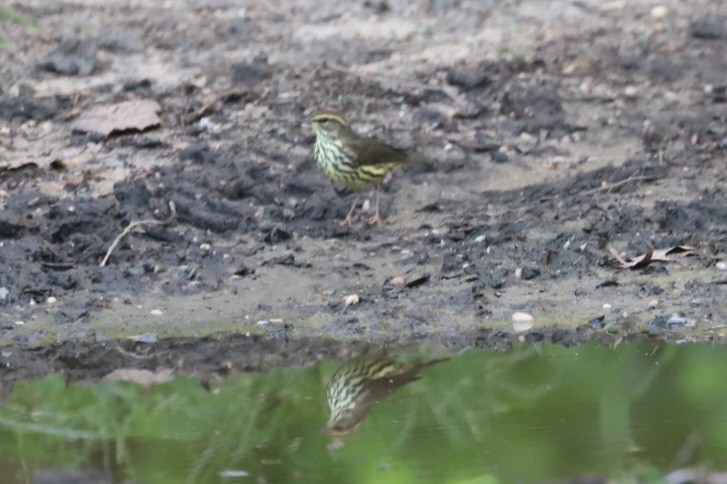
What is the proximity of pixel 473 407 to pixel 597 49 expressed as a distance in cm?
615

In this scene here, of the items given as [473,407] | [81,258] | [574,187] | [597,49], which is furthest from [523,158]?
[473,407]

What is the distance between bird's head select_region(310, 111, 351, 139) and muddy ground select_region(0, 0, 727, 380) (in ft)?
1.25

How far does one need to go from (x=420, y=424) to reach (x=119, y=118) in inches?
184

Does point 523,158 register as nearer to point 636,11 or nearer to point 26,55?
point 636,11

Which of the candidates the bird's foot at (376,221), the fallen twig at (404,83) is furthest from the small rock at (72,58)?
the bird's foot at (376,221)

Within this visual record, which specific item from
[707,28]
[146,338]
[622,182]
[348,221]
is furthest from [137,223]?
[707,28]

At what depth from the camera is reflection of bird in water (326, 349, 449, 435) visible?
5.82m

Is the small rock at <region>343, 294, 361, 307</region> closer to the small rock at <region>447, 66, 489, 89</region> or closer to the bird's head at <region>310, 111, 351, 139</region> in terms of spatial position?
the bird's head at <region>310, 111, 351, 139</region>

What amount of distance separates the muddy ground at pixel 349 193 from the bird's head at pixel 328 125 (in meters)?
0.38

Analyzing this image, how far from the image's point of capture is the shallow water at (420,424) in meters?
5.19

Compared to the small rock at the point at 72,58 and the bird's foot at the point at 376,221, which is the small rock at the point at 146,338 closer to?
the bird's foot at the point at 376,221

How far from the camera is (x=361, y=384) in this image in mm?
6301

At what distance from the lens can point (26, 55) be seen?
11242 mm

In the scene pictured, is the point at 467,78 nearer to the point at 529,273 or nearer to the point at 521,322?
the point at 529,273
